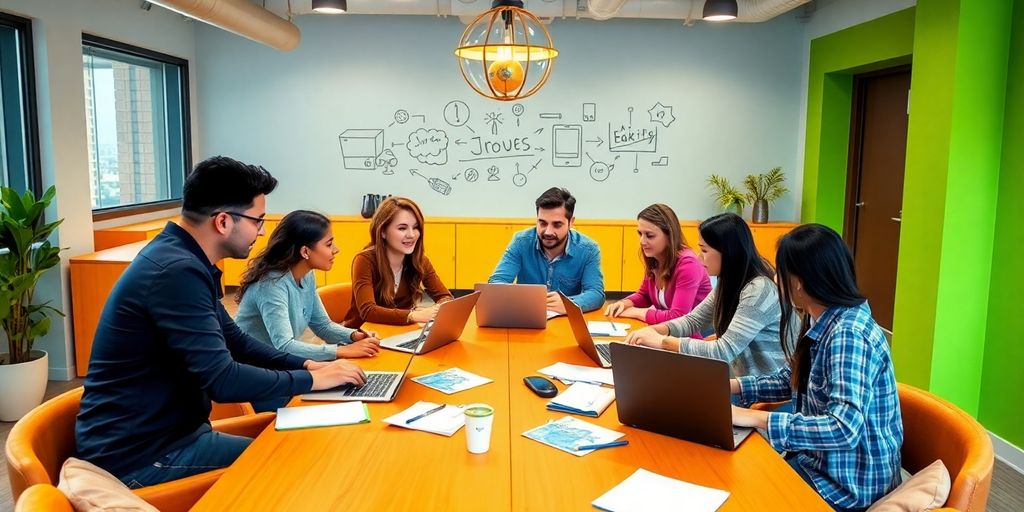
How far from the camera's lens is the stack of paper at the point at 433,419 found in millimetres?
2004

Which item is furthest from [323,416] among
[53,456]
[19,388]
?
[19,388]

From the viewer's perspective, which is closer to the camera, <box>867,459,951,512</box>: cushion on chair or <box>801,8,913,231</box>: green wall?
<box>867,459,951,512</box>: cushion on chair

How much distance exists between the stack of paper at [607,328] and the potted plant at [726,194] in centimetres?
435

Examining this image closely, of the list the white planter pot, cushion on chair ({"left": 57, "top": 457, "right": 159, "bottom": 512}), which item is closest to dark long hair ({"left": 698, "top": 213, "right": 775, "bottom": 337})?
cushion on chair ({"left": 57, "top": 457, "right": 159, "bottom": 512})

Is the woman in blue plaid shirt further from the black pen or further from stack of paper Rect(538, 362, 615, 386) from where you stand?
the black pen

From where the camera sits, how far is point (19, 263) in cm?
409

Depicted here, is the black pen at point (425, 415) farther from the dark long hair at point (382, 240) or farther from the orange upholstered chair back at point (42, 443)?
the dark long hair at point (382, 240)

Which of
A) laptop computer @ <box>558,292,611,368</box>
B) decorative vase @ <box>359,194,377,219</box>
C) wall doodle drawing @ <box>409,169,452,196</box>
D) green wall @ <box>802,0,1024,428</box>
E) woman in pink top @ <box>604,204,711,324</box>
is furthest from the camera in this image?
wall doodle drawing @ <box>409,169,452,196</box>

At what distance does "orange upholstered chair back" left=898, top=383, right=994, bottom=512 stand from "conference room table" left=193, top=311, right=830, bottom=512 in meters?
0.30

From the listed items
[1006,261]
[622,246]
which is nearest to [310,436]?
[1006,261]

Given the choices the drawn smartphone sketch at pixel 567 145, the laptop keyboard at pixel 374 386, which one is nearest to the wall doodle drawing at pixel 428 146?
Answer: the drawn smartphone sketch at pixel 567 145

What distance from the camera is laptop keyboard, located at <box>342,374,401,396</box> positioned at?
7.47ft

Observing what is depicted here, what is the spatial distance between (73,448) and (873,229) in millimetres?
6025

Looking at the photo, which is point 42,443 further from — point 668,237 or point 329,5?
point 329,5
